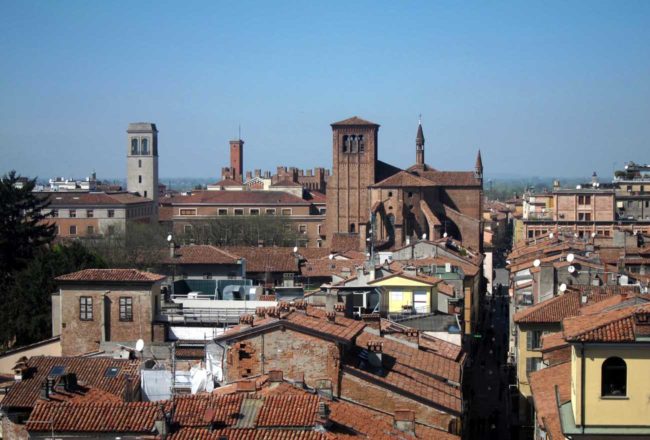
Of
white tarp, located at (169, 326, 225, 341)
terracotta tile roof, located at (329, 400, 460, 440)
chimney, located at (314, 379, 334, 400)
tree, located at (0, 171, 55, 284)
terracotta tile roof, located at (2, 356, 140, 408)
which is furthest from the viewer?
tree, located at (0, 171, 55, 284)

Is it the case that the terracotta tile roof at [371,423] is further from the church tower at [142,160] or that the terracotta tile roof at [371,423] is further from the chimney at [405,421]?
the church tower at [142,160]

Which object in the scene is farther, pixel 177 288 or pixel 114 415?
pixel 177 288

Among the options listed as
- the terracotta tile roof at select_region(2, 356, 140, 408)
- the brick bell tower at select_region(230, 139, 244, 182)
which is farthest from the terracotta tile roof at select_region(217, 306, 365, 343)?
the brick bell tower at select_region(230, 139, 244, 182)

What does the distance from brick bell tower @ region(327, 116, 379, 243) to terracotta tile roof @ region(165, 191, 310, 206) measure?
2720 cm

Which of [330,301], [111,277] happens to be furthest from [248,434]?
[111,277]

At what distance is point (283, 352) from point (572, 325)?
21.1ft

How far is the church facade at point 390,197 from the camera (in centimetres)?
9544

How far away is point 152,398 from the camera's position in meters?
25.1

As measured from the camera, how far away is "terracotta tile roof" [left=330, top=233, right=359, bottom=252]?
8638cm

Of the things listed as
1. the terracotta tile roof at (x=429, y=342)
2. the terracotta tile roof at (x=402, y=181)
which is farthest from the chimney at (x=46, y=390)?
the terracotta tile roof at (x=402, y=181)

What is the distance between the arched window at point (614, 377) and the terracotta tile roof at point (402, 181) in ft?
256

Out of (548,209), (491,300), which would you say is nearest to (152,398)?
(491,300)

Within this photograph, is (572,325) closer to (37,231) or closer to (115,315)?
(115,315)

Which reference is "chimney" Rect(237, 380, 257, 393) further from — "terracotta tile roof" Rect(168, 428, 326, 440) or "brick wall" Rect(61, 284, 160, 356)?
"brick wall" Rect(61, 284, 160, 356)
